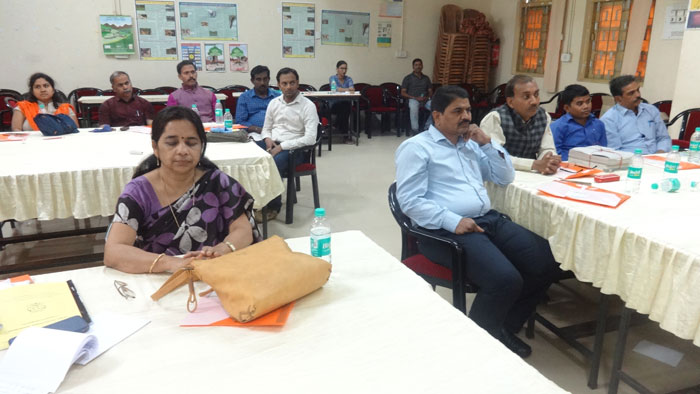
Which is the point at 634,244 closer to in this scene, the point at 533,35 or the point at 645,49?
the point at 645,49

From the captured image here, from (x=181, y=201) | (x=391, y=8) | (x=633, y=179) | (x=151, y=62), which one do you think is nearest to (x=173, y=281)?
(x=181, y=201)

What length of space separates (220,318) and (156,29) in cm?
777

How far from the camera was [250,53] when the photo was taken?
8477mm

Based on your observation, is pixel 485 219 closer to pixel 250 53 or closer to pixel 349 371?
pixel 349 371

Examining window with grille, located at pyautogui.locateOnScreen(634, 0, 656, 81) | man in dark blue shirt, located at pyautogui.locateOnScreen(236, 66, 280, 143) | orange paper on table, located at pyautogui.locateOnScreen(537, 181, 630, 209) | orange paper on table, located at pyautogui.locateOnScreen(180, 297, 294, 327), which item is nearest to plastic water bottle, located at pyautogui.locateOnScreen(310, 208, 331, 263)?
orange paper on table, located at pyautogui.locateOnScreen(180, 297, 294, 327)

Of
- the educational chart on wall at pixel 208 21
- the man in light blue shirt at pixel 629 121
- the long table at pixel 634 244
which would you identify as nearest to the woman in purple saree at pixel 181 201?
the long table at pixel 634 244

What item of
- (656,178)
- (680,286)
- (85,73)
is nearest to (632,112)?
(656,178)

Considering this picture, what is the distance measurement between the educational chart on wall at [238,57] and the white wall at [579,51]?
15.3 ft

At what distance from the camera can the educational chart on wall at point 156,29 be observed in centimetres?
777

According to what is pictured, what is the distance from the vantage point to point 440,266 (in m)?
2.29

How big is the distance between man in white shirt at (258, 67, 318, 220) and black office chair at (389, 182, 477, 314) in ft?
7.02

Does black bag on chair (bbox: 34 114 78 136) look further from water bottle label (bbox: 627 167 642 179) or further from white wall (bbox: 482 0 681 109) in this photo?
white wall (bbox: 482 0 681 109)

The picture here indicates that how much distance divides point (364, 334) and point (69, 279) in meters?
0.94

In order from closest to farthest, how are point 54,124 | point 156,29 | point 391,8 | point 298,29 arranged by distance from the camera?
point 54,124 → point 156,29 → point 298,29 → point 391,8
